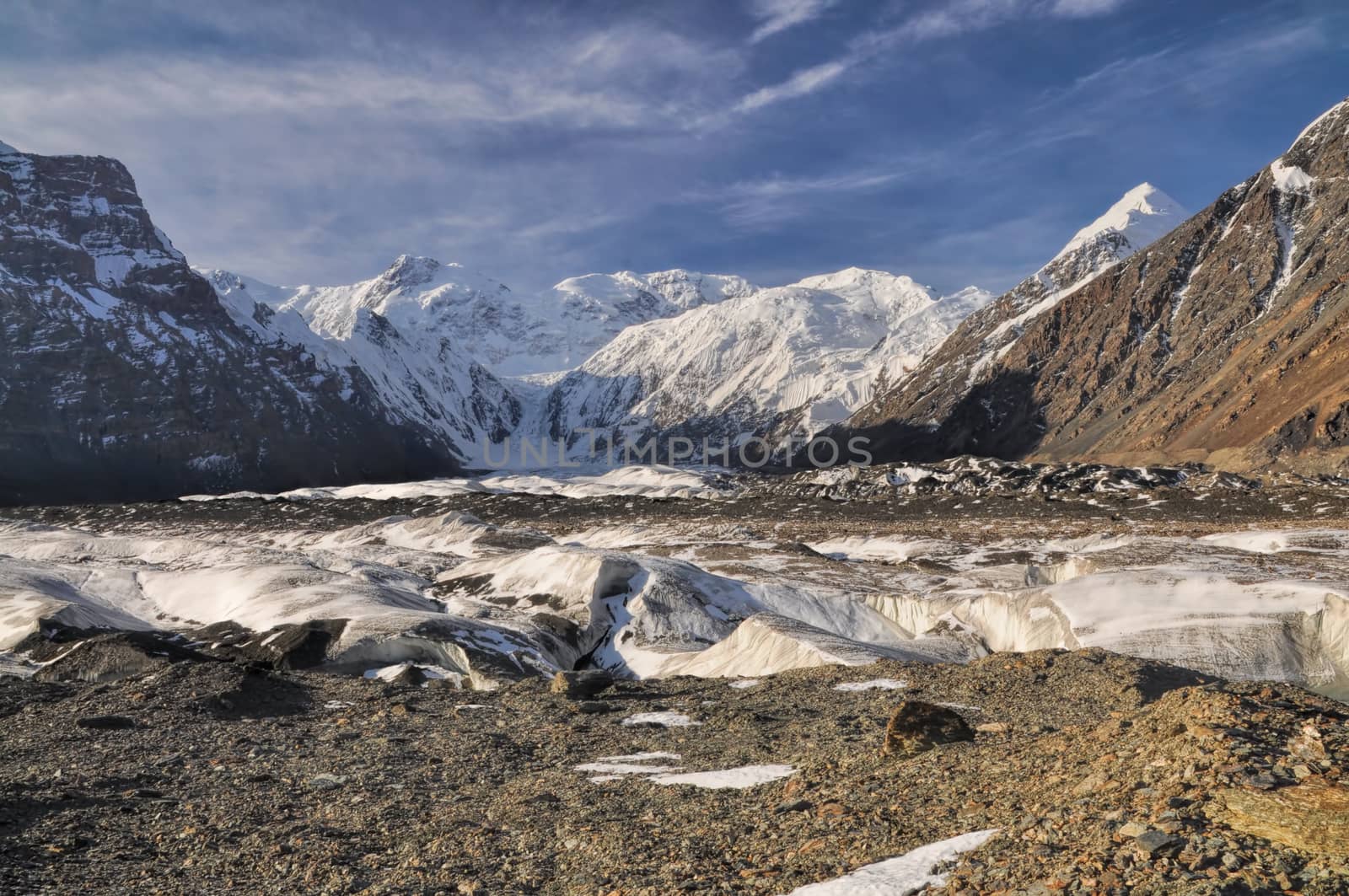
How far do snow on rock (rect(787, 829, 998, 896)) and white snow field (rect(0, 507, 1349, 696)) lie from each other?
39.1 ft

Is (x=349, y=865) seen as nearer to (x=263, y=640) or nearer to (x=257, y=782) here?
(x=257, y=782)

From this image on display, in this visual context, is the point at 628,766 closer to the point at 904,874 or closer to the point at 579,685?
the point at 904,874

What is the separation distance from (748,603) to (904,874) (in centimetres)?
4382

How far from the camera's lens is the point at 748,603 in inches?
2082

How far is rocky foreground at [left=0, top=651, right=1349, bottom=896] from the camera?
354 inches

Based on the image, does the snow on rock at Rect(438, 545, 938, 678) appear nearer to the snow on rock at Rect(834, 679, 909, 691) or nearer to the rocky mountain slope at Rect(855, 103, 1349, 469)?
the snow on rock at Rect(834, 679, 909, 691)

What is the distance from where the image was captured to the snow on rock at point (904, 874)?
9.05 metres

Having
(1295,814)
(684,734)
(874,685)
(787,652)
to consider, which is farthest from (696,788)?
(787,652)

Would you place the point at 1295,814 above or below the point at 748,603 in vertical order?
above

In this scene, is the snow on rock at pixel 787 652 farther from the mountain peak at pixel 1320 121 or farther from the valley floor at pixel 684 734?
the mountain peak at pixel 1320 121

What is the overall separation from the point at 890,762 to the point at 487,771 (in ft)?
24.3

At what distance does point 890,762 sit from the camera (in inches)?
569

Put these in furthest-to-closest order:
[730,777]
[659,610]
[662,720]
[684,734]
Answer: [659,610] → [662,720] → [684,734] → [730,777]

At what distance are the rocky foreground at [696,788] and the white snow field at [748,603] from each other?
427 cm
